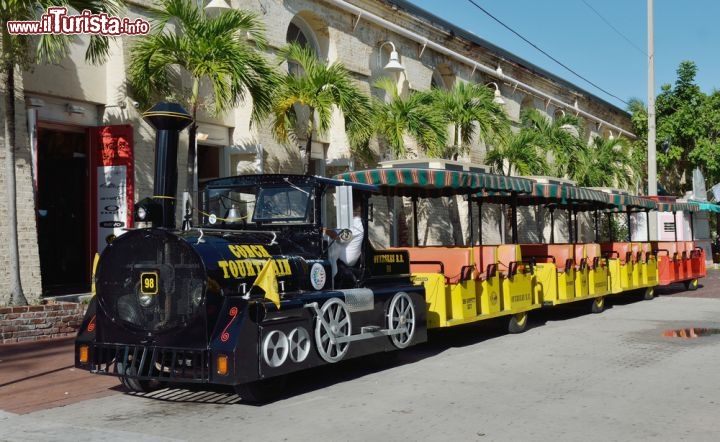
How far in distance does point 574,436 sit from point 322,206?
3.90 meters

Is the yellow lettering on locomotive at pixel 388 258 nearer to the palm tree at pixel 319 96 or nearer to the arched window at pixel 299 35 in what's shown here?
the palm tree at pixel 319 96

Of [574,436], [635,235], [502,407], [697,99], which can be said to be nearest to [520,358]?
[502,407]

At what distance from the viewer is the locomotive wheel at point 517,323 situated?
42.0 feet

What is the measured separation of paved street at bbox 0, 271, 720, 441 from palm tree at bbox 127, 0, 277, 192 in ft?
16.5

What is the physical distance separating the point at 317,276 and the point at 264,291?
1164 mm

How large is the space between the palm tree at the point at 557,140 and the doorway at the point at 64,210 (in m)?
15.9

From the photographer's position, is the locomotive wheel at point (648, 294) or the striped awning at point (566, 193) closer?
the striped awning at point (566, 193)

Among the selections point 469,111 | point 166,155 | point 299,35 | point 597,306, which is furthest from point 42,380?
point 469,111

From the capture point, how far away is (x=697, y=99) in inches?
1362

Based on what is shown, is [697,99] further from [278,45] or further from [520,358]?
[520,358]

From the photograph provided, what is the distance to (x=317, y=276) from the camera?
8.41 meters

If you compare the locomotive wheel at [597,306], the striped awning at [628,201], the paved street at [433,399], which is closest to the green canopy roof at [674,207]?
the striped awning at [628,201]

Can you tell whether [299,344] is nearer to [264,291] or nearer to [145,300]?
[264,291]

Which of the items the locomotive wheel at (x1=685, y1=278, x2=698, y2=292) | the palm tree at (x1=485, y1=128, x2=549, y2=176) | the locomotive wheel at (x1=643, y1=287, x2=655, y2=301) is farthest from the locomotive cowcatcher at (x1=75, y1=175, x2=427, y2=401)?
the palm tree at (x1=485, y1=128, x2=549, y2=176)
